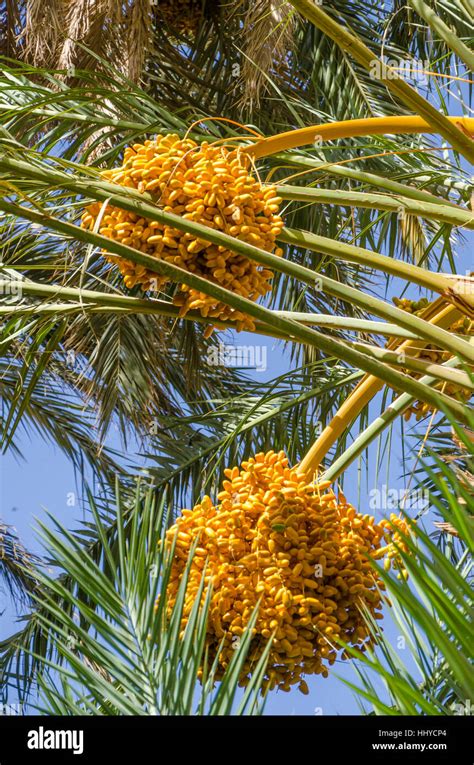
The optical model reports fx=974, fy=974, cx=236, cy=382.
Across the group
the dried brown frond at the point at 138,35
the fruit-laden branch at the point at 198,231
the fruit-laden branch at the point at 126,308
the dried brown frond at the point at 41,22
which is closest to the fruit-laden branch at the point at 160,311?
the fruit-laden branch at the point at 126,308

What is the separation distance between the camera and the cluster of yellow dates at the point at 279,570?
193cm

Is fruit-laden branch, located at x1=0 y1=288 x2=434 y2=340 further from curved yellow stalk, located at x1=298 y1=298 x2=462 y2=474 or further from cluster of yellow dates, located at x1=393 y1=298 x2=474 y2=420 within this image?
cluster of yellow dates, located at x1=393 y1=298 x2=474 y2=420

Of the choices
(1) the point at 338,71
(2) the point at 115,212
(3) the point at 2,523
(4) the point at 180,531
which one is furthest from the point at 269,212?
(3) the point at 2,523

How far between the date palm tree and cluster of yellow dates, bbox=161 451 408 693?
0.45 ft

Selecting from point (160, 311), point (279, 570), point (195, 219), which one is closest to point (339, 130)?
point (195, 219)

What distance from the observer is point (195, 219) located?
6.09ft

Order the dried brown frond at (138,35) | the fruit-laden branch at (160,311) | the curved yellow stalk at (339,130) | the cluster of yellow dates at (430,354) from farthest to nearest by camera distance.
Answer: the dried brown frond at (138,35), the cluster of yellow dates at (430,354), the curved yellow stalk at (339,130), the fruit-laden branch at (160,311)

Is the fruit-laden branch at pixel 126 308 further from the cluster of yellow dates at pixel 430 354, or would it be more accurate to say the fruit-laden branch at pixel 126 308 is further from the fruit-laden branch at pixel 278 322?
the cluster of yellow dates at pixel 430 354

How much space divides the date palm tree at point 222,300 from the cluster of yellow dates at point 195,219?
0.17 ft

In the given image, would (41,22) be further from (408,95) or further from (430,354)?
(408,95)

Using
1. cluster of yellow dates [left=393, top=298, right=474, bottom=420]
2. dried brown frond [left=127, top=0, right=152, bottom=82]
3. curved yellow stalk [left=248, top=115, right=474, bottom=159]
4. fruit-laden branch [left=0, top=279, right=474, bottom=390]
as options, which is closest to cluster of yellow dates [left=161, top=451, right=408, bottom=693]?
fruit-laden branch [left=0, top=279, right=474, bottom=390]

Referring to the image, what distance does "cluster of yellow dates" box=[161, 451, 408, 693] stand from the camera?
193 centimetres
